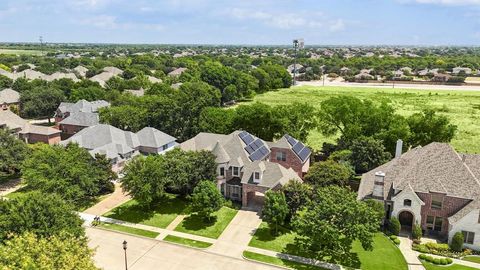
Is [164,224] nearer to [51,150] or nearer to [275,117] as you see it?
[51,150]

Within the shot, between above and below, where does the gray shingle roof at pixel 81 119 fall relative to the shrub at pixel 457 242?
above

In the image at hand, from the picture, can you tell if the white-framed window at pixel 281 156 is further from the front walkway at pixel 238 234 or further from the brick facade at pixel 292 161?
the front walkway at pixel 238 234

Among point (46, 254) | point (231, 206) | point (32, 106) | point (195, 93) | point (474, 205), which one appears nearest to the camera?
point (46, 254)

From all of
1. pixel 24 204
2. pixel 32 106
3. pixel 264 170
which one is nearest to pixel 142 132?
pixel 264 170

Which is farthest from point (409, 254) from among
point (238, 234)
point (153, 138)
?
point (153, 138)

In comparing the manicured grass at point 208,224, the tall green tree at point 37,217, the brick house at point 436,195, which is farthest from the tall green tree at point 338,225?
the tall green tree at point 37,217

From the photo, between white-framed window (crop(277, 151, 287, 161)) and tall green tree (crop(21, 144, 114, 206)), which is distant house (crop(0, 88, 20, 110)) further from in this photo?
white-framed window (crop(277, 151, 287, 161))
